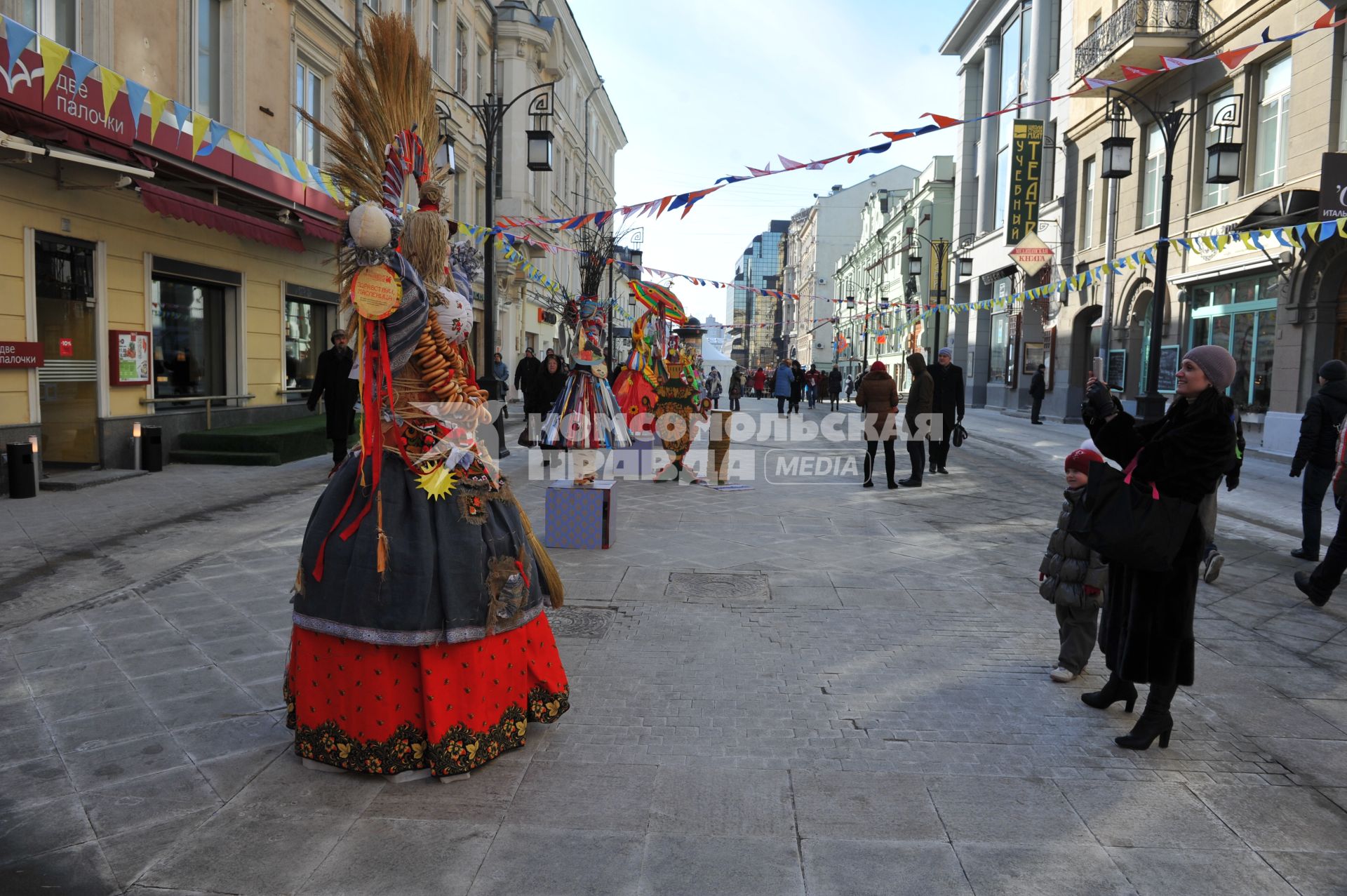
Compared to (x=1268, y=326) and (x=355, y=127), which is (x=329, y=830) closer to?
(x=355, y=127)

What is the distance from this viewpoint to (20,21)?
9305 mm

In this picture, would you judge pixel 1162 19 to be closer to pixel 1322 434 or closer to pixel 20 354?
pixel 1322 434

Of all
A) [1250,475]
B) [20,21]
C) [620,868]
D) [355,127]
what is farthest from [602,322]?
[1250,475]

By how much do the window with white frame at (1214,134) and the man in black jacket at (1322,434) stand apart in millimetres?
12865

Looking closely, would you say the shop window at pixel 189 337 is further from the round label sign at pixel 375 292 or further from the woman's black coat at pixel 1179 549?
the woman's black coat at pixel 1179 549

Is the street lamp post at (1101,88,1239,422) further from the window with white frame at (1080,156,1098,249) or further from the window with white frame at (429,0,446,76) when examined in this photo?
the window with white frame at (429,0,446,76)

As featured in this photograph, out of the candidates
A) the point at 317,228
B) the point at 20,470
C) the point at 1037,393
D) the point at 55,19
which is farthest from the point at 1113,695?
the point at 1037,393

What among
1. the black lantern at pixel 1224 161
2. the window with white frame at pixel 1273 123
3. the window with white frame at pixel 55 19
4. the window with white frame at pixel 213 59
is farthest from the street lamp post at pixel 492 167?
the window with white frame at pixel 1273 123

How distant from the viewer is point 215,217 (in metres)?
11.4

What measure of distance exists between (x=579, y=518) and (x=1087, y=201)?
23.3 m

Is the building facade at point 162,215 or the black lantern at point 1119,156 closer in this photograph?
the building facade at point 162,215

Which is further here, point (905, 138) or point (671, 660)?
point (905, 138)

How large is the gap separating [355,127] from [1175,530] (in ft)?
11.7

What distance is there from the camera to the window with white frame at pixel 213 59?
13.0 metres
